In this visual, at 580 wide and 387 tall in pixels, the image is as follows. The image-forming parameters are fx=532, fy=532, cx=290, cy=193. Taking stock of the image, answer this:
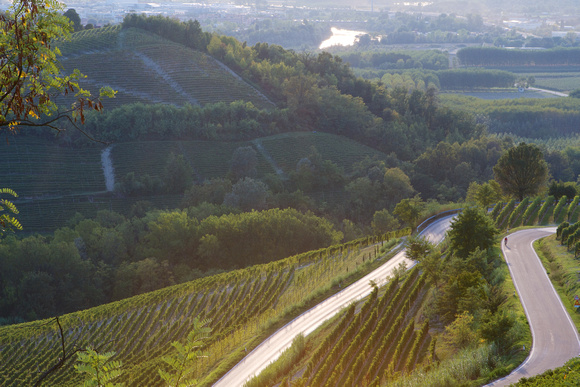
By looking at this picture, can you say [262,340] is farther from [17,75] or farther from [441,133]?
[441,133]

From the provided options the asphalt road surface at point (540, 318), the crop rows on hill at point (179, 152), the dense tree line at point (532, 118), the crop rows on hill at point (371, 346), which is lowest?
the dense tree line at point (532, 118)

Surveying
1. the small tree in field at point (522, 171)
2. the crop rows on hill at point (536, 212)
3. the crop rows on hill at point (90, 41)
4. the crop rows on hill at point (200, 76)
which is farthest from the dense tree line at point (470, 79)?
the crop rows on hill at point (536, 212)

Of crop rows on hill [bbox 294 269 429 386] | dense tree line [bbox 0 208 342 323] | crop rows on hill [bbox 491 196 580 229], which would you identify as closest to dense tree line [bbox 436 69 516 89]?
crop rows on hill [bbox 491 196 580 229]

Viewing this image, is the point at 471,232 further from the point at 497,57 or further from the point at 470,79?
the point at 497,57

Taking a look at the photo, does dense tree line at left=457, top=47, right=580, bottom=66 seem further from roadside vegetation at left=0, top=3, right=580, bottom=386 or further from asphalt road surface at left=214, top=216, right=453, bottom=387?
asphalt road surface at left=214, top=216, right=453, bottom=387

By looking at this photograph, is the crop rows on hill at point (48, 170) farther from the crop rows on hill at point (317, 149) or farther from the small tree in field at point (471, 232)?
the small tree in field at point (471, 232)

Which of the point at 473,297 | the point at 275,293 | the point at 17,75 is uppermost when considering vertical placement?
the point at 17,75

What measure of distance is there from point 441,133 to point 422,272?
7086cm

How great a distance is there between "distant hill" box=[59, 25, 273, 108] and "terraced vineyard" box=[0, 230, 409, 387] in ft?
169

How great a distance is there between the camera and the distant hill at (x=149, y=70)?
87250 mm

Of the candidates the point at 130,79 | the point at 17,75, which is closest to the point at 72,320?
the point at 17,75

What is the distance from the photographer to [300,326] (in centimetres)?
3238

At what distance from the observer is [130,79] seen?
8912cm

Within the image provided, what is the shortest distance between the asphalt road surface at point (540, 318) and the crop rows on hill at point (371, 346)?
522 centimetres
